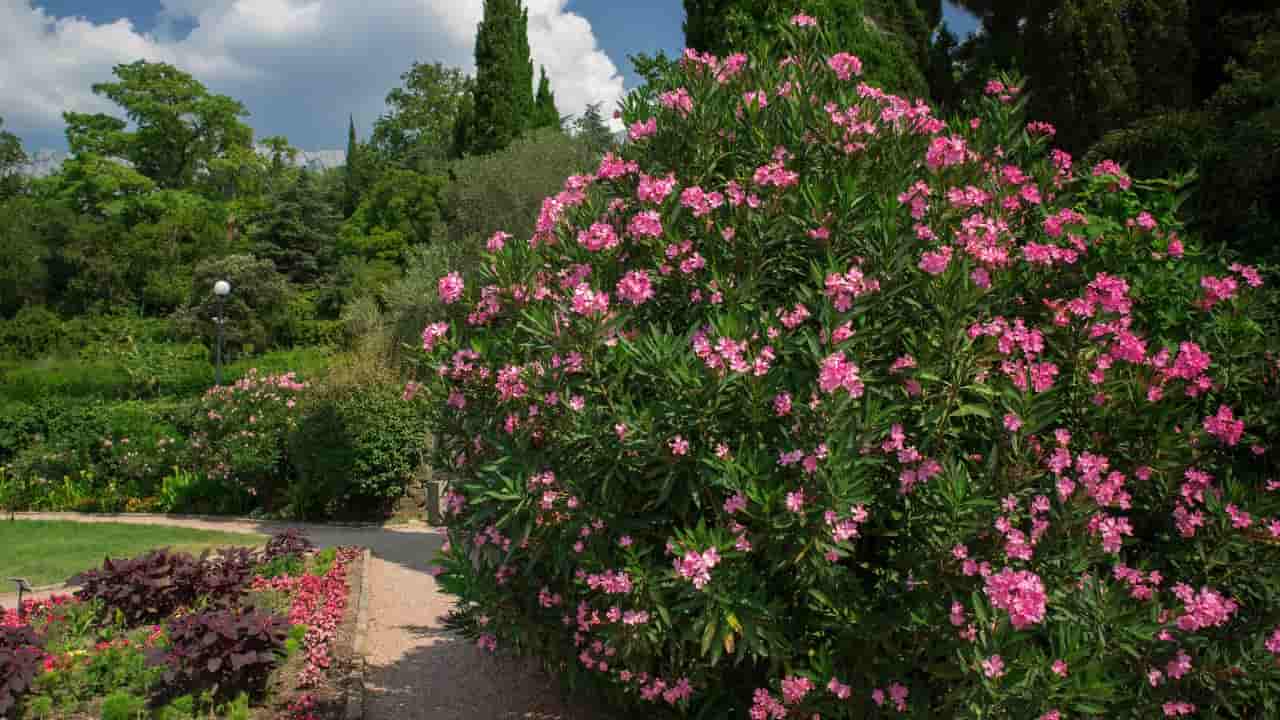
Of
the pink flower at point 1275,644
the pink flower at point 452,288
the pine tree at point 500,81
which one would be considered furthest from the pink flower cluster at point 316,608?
the pine tree at point 500,81

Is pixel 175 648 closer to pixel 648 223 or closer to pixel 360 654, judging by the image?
pixel 360 654

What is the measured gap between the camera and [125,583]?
245 inches

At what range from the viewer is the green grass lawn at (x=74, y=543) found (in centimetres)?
830

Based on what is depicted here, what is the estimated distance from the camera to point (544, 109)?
27.4m

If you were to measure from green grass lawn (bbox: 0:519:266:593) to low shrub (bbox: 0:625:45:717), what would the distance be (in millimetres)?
3249

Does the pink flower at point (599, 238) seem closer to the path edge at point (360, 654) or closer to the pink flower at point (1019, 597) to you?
the pink flower at point (1019, 597)

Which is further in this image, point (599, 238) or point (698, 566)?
point (599, 238)

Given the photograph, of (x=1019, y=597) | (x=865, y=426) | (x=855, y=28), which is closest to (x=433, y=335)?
(x=865, y=426)

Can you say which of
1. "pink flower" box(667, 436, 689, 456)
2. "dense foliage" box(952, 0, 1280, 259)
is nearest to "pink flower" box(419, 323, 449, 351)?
"pink flower" box(667, 436, 689, 456)

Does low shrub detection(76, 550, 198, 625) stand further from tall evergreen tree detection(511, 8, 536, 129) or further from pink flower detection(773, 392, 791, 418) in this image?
tall evergreen tree detection(511, 8, 536, 129)

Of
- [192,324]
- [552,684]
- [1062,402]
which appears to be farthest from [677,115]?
[192,324]

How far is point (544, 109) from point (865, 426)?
26334 mm

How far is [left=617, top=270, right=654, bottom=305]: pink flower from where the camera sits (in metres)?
3.24

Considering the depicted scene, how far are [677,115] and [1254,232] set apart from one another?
3.29 m
